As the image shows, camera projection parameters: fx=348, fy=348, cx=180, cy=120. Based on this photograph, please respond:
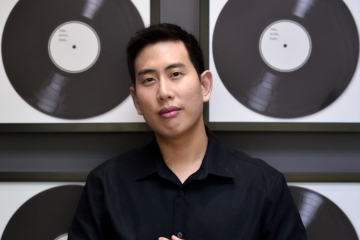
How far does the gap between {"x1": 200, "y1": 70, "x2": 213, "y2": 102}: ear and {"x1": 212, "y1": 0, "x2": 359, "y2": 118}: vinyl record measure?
0.30 feet

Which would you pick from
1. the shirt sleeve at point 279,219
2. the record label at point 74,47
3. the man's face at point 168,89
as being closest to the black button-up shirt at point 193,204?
the shirt sleeve at point 279,219

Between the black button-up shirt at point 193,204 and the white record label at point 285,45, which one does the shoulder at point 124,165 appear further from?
the white record label at point 285,45

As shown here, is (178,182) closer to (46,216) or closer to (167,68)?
(167,68)

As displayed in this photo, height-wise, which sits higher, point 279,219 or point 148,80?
point 148,80

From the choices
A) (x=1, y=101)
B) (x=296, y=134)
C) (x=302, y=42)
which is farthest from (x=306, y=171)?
(x=1, y=101)

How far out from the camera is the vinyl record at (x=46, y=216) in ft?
3.18

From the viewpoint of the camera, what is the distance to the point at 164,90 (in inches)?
30.5

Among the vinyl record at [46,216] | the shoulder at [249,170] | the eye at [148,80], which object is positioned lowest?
the vinyl record at [46,216]

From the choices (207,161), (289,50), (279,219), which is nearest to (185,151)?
(207,161)

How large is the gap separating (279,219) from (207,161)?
214 millimetres

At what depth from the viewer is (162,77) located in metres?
0.79

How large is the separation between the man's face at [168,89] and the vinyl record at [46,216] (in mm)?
349

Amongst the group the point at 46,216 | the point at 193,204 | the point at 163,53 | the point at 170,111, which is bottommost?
the point at 46,216

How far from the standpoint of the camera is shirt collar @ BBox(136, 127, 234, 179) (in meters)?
0.81
